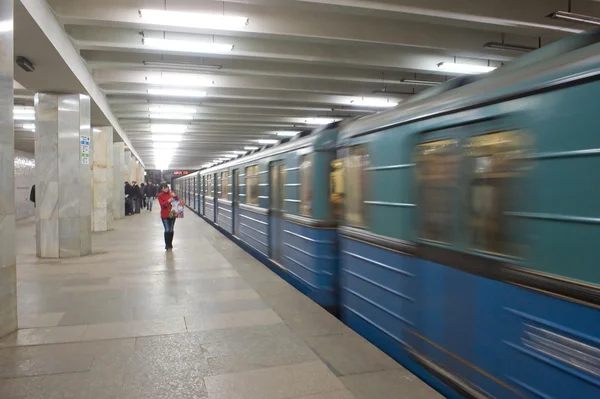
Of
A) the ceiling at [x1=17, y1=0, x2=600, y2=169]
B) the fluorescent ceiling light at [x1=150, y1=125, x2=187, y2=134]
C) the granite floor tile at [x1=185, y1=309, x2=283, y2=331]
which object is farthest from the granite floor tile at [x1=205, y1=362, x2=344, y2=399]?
the fluorescent ceiling light at [x1=150, y1=125, x2=187, y2=134]

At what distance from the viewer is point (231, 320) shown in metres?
5.33

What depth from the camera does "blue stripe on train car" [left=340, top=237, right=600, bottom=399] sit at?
2.31 meters

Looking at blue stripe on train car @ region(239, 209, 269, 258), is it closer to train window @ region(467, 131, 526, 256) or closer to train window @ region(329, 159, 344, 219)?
train window @ region(329, 159, 344, 219)

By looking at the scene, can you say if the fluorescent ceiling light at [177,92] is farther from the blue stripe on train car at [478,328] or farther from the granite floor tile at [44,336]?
the blue stripe on train car at [478,328]

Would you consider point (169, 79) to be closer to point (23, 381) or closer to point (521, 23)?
point (521, 23)

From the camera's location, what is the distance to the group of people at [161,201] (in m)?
11.1

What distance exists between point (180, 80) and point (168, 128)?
8701 mm

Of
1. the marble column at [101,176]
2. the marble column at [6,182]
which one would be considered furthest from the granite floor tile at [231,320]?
the marble column at [101,176]

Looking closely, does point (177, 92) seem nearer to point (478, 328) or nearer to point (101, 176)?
point (101, 176)

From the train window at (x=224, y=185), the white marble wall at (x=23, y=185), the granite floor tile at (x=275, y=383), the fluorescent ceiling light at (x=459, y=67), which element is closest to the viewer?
the granite floor tile at (x=275, y=383)

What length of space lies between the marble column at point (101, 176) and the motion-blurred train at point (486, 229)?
12318 millimetres

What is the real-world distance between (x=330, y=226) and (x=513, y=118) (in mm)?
3564

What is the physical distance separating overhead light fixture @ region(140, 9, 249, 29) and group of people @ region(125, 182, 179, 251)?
463 cm

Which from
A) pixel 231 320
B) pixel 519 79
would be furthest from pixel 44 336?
pixel 519 79
